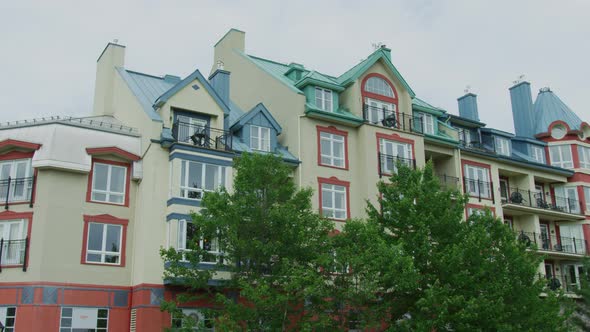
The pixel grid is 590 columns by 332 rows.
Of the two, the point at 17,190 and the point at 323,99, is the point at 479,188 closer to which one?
the point at 323,99

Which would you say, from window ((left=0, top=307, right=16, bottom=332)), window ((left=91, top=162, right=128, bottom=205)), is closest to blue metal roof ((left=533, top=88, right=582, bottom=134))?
window ((left=91, top=162, right=128, bottom=205))

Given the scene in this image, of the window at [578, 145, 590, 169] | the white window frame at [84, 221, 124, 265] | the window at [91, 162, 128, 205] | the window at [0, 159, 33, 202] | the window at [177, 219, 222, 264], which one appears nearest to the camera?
the window at [177, 219, 222, 264]

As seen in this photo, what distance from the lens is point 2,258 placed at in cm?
2928

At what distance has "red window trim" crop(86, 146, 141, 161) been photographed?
30.7 metres

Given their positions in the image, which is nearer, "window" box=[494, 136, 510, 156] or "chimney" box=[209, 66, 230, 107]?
"chimney" box=[209, 66, 230, 107]

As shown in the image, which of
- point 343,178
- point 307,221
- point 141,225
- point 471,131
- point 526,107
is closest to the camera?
point 307,221

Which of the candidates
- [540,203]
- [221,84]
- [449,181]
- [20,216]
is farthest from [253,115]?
[540,203]

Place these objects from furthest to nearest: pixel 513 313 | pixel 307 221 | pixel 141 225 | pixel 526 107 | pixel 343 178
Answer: pixel 526 107 → pixel 343 178 → pixel 141 225 → pixel 513 313 → pixel 307 221

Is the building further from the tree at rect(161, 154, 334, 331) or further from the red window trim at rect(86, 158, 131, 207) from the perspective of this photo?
the tree at rect(161, 154, 334, 331)

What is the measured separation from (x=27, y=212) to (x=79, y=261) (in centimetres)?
313

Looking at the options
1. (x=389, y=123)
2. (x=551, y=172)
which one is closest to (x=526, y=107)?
(x=551, y=172)

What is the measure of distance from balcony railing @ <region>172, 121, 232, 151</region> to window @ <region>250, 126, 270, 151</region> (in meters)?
1.61

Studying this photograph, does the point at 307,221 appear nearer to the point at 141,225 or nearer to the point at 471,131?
the point at 141,225

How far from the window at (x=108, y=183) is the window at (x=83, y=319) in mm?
4915
